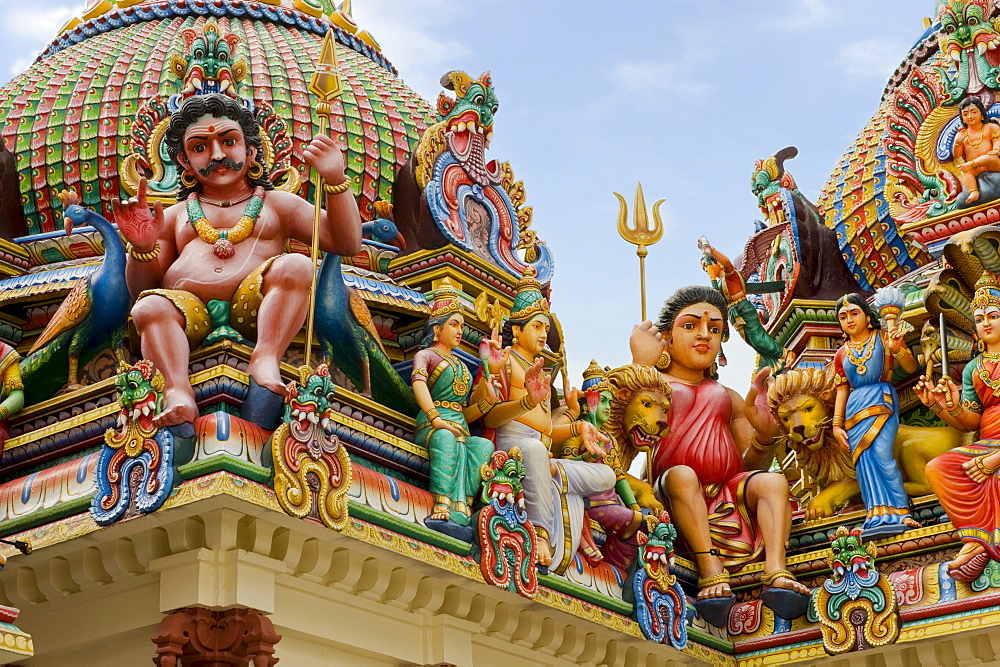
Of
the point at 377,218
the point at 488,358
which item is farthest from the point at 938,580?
the point at 377,218

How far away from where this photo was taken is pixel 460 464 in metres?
13.7

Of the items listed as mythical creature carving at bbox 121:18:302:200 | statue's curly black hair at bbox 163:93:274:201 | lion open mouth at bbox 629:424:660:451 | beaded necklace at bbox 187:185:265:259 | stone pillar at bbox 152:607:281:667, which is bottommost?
stone pillar at bbox 152:607:281:667

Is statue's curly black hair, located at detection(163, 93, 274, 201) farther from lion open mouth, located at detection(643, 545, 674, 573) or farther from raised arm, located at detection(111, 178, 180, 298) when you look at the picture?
lion open mouth, located at detection(643, 545, 674, 573)

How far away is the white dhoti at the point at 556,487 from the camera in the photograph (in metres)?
14.1

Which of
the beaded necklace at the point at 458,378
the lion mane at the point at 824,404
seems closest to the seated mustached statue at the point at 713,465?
the lion mane at the point at 824,404

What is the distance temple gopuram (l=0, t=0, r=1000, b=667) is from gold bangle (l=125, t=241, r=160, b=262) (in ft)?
0.08

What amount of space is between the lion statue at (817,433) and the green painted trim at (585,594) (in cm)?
278

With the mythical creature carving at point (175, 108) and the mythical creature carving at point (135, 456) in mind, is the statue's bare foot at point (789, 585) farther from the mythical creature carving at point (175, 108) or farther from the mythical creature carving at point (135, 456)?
the mythical creature carving at point (135, 456)

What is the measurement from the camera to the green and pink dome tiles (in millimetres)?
18688

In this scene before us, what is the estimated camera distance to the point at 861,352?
54.3ft

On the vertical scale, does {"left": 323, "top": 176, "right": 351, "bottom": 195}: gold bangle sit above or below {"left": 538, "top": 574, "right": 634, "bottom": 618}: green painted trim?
above

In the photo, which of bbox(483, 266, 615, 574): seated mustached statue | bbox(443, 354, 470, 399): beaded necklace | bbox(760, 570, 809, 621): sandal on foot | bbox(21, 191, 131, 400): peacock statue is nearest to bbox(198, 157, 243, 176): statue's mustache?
bbox(21, 191, 131, 400): peacock statue

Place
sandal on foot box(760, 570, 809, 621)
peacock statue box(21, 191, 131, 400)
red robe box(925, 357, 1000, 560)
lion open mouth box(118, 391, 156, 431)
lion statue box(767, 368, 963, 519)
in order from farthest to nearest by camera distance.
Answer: lion statue box(767, 368, 963, 519) → sandal on foot box(760, 570, 809, 621) → red robe box(925, 357, 1000, 560) → peacock statue box(21, 191, 131, 400) → lion open mouth box(118, 391, 156, 431)

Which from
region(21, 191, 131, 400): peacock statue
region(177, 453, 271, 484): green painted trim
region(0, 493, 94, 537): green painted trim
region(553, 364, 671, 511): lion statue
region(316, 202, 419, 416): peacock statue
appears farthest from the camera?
region(553, 364, 671, 511): lion statue
